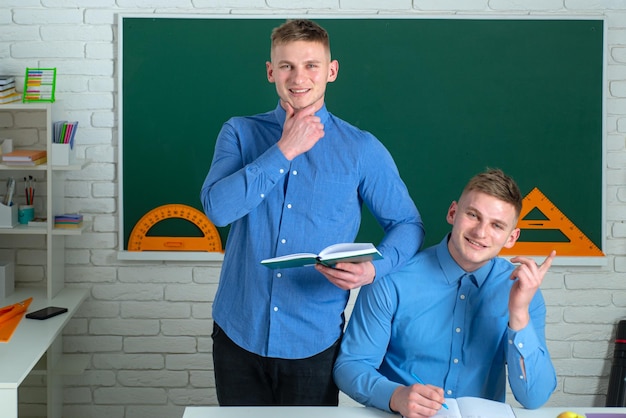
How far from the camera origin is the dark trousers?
6.76ft

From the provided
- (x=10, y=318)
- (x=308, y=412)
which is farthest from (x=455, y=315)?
(x=10, y=318)

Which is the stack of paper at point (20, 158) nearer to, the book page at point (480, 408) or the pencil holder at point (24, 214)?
the pencil holder at point (24, 214)

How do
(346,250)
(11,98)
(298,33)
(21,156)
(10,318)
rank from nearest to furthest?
1. (346,250)
2. (298,33)
3. (10,318)
4. (21,156)
5. (11,98)

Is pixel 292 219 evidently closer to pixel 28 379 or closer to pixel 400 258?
pixel 400 258

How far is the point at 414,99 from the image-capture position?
3.34 meters

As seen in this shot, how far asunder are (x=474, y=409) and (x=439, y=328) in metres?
0.28

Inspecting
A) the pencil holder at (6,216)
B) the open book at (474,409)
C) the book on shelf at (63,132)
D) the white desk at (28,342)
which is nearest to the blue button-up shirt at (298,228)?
the open book at (474,409)

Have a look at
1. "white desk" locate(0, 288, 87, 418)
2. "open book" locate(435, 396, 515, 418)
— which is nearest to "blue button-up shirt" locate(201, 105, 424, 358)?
"open book" locate(435, 396, 515, 418)

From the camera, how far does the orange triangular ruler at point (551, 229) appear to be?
3.36 meters

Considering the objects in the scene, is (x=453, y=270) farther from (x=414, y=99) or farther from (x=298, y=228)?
(x=414, y=99)

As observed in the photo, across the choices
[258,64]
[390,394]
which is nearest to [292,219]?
[390,394]

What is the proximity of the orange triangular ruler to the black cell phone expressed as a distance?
1798mm

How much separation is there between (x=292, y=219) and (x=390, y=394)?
0.52m

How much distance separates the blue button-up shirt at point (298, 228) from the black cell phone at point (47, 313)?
1054mm
